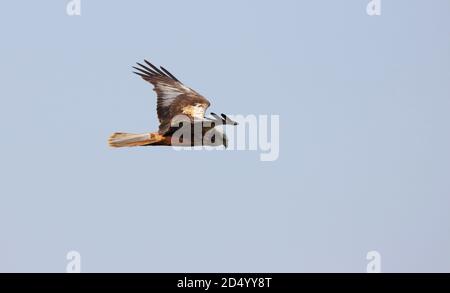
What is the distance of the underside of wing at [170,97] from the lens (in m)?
17.0

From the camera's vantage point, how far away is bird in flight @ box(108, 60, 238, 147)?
16328 millimetres

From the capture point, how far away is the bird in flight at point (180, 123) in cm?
1633

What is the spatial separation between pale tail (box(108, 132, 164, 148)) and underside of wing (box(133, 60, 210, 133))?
0.26 m

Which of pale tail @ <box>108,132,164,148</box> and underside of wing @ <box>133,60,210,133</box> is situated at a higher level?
underside of wing @ <box>133,60,210,133</box>

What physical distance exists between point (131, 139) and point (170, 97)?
1.62 meters

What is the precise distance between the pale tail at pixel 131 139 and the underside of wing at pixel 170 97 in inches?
10.2

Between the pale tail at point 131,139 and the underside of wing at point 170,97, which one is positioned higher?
the underside of wing at point 170,97
